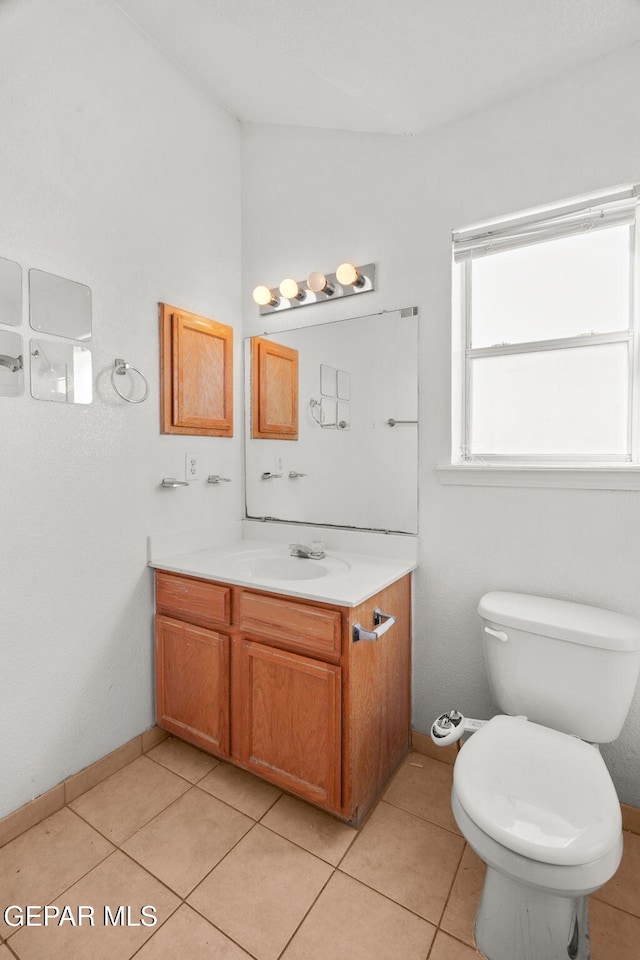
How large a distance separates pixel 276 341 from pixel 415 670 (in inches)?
63.6

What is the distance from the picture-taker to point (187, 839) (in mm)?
1488

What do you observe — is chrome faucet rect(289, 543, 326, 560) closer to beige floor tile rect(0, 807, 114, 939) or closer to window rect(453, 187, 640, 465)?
window rect(453, 187, 640, 465)

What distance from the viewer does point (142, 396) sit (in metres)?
1.83

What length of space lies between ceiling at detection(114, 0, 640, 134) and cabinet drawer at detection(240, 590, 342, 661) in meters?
1.74

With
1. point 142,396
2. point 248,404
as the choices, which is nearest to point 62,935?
point 142,396

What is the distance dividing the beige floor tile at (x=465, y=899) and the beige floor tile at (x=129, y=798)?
981 millimetres

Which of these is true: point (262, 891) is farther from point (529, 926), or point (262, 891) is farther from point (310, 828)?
point (529, 926)

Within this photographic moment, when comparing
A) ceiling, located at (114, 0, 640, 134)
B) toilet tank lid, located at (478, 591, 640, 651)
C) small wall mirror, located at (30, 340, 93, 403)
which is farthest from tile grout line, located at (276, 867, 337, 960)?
ceiling, located at (114, 0, 640, 134)

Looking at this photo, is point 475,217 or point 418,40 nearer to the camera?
point 418,40

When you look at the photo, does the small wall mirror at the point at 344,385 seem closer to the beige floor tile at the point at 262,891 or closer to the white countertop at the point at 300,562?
the white countertop at the point at 300,562

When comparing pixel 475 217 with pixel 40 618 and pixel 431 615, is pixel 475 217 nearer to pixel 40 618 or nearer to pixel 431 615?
pixel 431 615

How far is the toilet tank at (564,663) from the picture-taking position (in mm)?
1321

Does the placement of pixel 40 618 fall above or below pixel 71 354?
below

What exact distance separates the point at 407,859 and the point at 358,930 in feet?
0.89
